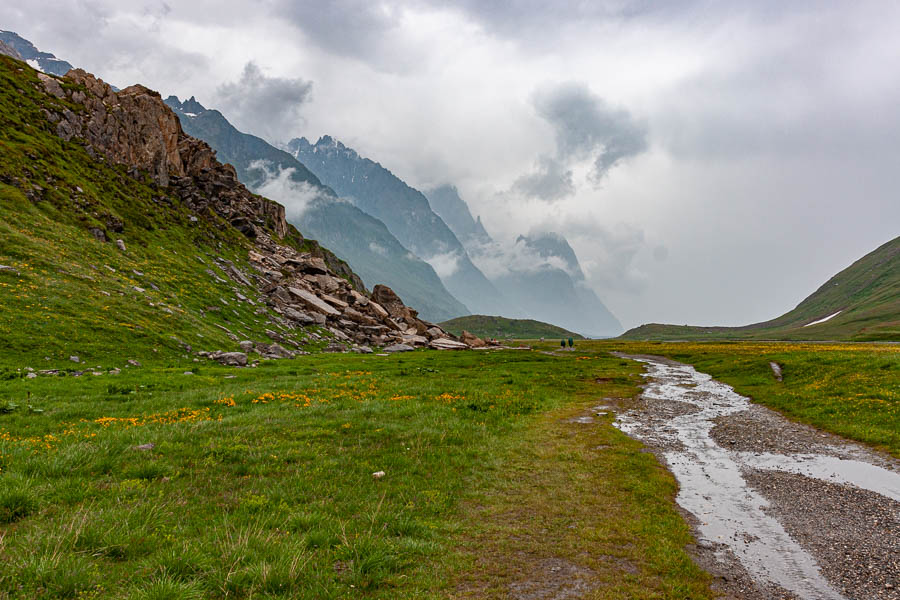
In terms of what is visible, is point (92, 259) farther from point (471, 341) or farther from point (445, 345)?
point (471, 341)

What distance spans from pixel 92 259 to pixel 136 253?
9089 mm

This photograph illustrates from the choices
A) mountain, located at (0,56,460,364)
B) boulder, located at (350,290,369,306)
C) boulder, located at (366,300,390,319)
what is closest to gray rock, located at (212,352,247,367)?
mountain, located at (0,56,460,364)

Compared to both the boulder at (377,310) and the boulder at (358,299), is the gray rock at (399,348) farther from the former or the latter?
the boulder at (358,299)

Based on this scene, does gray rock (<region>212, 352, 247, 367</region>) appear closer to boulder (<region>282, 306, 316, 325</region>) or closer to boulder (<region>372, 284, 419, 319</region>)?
boulder (<region>282, 306, 316, 325</region>)

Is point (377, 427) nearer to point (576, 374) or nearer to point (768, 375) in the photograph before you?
point (576, 374)

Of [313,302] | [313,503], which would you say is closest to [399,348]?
[313,302]

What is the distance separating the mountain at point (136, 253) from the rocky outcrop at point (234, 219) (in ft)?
0.89

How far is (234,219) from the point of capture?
86.1 m

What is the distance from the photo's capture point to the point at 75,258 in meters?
42.7

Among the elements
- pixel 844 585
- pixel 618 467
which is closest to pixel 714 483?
pixel 618 467

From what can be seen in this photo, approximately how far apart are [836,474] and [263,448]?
20.2m

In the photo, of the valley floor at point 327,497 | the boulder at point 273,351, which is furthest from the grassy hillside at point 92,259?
the valley floor at point 327,497

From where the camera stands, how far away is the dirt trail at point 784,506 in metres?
8.41

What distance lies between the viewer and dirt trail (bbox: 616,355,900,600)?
8.41 meters
